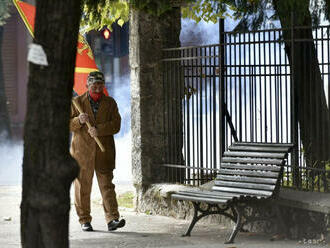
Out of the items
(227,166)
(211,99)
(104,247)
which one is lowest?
(104,247)

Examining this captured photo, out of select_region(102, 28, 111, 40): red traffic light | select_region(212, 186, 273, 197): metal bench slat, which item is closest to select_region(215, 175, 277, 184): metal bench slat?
select_region(212, 186, 273, 197): metal bench slat

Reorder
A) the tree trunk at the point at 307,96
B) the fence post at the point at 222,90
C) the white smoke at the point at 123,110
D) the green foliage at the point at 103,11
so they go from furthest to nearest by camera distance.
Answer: the white smoke at the point at 123,110 → the green foliage at the point at 103,11 → the fence post at the point at 222,90 → the tree trunk at the point at 307,96

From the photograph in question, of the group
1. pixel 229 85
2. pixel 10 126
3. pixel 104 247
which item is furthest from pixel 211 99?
pixel 10 126

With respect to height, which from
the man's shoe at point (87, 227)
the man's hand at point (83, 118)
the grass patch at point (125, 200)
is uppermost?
the man's hand at point (83, 118)

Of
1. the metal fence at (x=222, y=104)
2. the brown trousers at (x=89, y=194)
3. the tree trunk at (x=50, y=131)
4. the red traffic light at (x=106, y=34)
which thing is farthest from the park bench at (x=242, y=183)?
the red traffic light at (x=106, y=34)

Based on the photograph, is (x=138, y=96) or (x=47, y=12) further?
→ (x=138, y=96)

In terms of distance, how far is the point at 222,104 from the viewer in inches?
382

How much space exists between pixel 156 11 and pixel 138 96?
1.15 meters

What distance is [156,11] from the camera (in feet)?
32.3

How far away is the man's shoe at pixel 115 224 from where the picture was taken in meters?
8.99

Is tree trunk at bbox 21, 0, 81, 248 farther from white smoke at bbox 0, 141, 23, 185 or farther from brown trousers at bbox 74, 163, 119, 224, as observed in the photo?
white smoke at bbox 0, 141, 23, 185

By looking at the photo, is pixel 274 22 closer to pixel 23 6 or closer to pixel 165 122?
pixel 165 122

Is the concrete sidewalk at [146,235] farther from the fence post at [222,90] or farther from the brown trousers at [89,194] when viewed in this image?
the fence post at [222,90]

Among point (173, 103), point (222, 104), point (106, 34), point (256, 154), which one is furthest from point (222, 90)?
point (106, 34)
